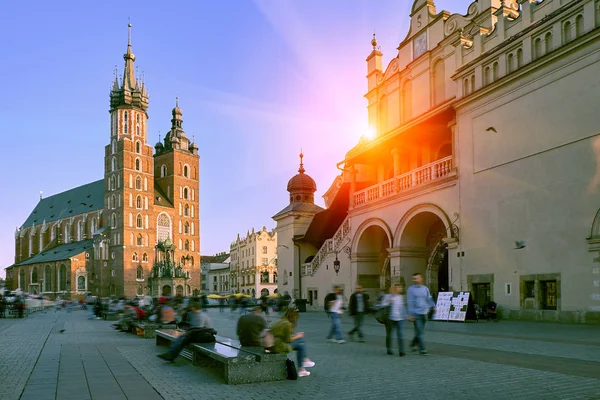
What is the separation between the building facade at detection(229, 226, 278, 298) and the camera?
11194cm

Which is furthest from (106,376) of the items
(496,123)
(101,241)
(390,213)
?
(101,241)

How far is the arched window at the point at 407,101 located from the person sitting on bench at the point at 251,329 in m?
23.1

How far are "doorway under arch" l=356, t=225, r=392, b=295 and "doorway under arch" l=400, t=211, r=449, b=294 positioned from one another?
12.2 ft

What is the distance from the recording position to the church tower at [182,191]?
11181cm

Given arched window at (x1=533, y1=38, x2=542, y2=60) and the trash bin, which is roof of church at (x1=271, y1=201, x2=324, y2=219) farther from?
arched window at (x1=533, y1=38, x2=542, y2=60)

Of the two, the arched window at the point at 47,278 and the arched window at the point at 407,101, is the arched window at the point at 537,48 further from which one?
the arched window at the point at 47,278

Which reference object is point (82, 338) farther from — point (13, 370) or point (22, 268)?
point (22, 268)

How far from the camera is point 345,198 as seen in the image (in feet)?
142

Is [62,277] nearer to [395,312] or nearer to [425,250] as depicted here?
[425,250]

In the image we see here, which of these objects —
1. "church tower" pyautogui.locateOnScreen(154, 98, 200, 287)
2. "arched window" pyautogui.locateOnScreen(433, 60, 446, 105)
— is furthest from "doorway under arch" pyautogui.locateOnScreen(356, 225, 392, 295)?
"church tower" pyautogui.locateOnScreen(154, 98, 200, 287)

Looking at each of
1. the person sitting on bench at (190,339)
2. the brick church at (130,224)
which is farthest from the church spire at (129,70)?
the person sitting on bench at (190,339)

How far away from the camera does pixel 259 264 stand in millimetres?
112312

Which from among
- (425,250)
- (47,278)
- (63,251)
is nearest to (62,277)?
(47,278)

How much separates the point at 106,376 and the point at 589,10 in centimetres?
1835
